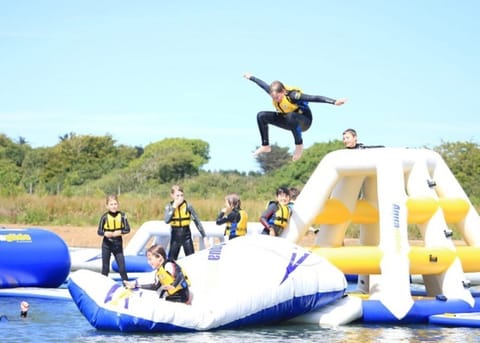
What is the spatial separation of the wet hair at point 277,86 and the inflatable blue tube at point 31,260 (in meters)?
3.99

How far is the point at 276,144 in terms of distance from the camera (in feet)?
174

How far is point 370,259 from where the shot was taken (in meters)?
9.95

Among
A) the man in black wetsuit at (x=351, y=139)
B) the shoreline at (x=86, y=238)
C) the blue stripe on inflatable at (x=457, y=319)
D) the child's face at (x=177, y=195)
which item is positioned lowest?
the blue stripe on inflatable at (x=457, y=319)

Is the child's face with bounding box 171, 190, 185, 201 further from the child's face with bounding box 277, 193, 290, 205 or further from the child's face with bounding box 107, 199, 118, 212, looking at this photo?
the child's face with bounding box 277, 193, 290, 205

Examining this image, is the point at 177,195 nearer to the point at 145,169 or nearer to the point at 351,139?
the point at 351,139

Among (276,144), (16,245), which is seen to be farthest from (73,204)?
(276,144)

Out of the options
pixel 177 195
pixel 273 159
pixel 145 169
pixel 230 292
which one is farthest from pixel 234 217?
pixel 273 159

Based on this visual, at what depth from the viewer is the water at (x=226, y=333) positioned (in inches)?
327

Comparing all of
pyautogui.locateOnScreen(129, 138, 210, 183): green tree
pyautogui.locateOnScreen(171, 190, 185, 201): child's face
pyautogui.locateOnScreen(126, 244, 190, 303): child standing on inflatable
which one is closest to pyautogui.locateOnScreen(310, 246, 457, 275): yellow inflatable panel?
pyautogui.locateOnScreen(126, 244, 190, 303): child standing on inflatable

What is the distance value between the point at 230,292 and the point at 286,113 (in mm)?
2287

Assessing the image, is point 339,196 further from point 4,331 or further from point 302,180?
point 302,180

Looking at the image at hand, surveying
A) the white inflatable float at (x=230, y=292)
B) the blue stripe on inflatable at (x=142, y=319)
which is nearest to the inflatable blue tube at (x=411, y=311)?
the white inflatable float at (x=230, y=292)

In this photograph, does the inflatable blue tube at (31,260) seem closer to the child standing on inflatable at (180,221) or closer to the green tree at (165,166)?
the child standing on inflatable at (180,221)

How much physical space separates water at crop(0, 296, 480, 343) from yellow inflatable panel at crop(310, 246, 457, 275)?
2.25 ft
